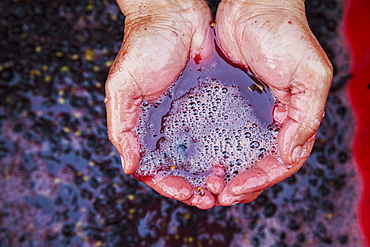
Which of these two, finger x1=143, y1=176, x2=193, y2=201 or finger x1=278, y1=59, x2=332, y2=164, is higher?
finger x1=278, y1=59, x2=332, y2=164

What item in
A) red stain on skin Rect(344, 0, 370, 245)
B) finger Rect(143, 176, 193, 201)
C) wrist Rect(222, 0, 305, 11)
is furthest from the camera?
red stain on skin Rect(344, 0, 370, 245)

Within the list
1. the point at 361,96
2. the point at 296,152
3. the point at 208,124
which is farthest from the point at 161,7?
the point at 361,96

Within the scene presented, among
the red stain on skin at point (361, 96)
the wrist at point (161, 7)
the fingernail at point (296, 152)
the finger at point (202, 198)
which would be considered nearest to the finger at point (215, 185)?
the finger at point (202, 198)

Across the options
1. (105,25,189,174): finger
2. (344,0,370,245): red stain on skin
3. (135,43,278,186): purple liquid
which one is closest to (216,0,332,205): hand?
(135,43,278,186): purple liquid

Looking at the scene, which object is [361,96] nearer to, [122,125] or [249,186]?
[249,186]

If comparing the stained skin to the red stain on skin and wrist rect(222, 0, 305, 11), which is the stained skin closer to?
wrist rect(222, 0, 305, 11)

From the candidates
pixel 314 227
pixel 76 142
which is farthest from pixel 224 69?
pixel 314 227

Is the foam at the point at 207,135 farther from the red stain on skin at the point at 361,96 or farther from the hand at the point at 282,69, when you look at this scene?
the red stain on skin at the point at 361,96

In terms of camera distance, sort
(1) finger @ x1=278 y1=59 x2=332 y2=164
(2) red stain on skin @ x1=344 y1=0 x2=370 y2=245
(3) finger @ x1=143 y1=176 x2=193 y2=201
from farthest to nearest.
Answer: (2) red stain on skin @ x1=344 y1=0 x2=370 y2=245
(3) finger @ x1=143 y1=176 x2=193 y2=201
(1) finger @ x1=278 y1=59 x2=332 y2=164
